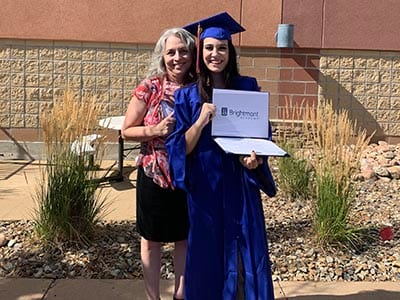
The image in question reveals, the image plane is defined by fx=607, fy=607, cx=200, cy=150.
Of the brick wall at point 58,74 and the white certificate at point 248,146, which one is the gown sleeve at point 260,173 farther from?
the brick wall at point 58,74

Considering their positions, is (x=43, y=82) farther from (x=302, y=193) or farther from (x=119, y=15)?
(x=302, y=193)

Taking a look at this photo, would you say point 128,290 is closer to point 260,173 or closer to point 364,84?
point 260,173

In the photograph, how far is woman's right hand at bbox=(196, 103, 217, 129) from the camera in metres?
3.24

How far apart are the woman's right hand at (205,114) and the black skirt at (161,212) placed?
605mm

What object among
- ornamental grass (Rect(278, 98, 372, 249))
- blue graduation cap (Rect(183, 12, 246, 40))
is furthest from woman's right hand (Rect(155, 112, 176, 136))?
ornamental grass (Rect(278, 98, 372, 249))

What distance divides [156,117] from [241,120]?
551 millimetres

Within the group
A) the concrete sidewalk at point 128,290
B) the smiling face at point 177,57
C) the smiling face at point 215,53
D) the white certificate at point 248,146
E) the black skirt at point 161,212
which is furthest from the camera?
the concrete sidewalk at point 128,290

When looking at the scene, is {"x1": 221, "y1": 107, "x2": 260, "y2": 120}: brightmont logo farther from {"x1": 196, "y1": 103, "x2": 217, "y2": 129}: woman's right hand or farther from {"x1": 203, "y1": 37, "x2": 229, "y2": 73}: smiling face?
{"x1": 203, "y1": 37, "x2": 229, "y2": 73}: smiling face

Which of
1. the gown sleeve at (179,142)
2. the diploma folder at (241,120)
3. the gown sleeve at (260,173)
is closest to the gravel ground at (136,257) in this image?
the gown sleeve at (260,173)

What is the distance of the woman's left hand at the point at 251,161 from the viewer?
10.5 feet

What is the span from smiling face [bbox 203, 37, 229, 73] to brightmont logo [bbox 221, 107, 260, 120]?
23 centimetres

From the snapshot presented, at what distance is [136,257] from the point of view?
200 inches

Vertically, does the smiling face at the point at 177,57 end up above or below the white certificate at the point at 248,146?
above

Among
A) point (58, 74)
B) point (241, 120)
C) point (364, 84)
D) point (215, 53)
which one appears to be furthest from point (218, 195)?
point (364, 84)
